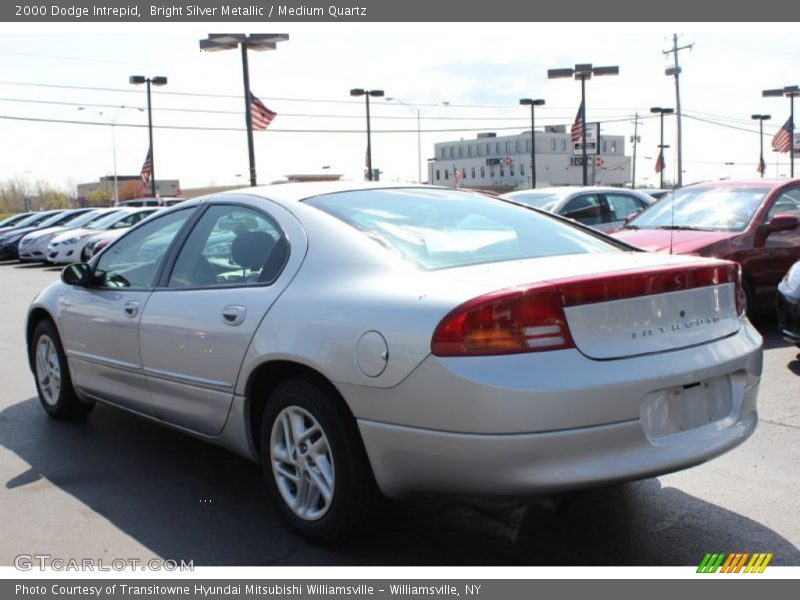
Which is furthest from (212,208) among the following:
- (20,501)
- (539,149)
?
(539,149)

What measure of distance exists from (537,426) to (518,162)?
122438 millimetres

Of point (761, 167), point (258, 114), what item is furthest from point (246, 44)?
point (761, 167)

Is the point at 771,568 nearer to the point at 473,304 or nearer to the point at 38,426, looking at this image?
the point at 473,304

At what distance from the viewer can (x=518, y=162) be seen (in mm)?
122562

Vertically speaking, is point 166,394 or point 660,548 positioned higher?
point 166,394

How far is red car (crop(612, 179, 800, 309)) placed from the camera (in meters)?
8.28

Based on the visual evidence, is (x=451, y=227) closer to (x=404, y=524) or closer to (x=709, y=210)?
(x=404, y=524)

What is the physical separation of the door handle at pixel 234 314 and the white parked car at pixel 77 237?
60.0ft

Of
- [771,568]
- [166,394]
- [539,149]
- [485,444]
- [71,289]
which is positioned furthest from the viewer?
[539,149]

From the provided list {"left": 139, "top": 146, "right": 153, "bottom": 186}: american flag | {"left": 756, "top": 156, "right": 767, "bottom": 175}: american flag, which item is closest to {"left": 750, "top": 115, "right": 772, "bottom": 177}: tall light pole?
{"left": 756, "top": 156, "right": 767, "bottom": 175}: american flag

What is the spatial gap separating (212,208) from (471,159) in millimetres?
126702

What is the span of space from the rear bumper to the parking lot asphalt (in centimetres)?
29

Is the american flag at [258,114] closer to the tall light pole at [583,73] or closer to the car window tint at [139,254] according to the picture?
the tall light pole at [583,73]
